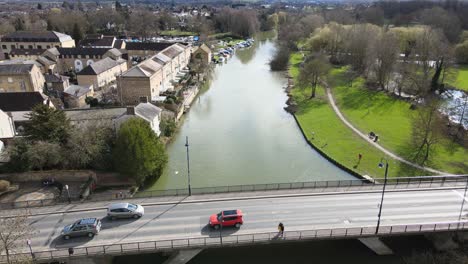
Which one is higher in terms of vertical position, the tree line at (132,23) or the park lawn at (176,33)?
the tree line at (132,23)

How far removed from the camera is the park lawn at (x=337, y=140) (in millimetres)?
33662

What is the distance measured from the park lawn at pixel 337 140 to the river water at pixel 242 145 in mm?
1328

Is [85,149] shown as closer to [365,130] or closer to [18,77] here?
[18,77]

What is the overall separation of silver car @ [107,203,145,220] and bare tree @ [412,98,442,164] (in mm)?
27009

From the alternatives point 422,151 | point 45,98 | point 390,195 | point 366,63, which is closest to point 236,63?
point 366,63

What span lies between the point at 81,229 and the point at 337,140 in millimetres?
28811

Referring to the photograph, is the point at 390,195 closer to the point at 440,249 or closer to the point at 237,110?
the point at 440,249

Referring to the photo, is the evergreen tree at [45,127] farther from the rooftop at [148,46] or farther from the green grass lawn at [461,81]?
the green grass lawn at [461,81]

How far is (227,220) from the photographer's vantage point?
2244 centimetres

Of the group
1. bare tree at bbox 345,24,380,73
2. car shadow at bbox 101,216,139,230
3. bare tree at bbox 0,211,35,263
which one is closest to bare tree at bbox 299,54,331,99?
bare tree at bbox 345,24,380,73

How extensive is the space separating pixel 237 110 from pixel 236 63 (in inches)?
1652

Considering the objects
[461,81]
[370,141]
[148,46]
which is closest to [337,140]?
[370,141]

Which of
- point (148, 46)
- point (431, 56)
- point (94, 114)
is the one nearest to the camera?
point (94, 114)

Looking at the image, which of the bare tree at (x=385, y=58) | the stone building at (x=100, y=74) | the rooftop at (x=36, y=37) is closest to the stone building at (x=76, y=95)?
the stone building at (x=100, y=74)
